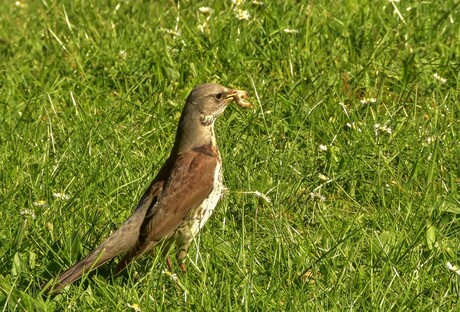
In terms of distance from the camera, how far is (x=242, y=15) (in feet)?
29.7

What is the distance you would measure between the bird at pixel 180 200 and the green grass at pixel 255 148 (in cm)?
13

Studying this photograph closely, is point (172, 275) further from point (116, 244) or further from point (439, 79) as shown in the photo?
point (439, 79)

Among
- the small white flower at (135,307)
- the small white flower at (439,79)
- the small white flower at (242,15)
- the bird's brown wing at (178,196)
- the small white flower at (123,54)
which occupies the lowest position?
the small white flower at (439,79)

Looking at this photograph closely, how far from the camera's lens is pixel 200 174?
6656 mm

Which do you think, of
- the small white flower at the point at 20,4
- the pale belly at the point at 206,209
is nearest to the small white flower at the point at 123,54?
the small white flower at the point at 20,4

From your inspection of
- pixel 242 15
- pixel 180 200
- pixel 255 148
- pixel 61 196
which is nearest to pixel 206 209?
pixel 180 200

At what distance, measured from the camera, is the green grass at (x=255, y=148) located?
20.5ft

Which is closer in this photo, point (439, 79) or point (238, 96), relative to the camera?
point (238, 96)

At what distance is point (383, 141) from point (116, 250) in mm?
2233

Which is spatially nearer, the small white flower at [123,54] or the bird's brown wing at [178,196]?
the bird's brown wing at [178,196]

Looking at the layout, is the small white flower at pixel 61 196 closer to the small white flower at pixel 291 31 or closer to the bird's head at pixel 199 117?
the bird's head at pixel 199 117

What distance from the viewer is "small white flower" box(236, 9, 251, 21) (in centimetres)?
903

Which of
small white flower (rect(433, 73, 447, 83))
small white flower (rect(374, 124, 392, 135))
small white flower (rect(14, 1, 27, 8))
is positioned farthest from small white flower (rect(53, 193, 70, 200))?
small white flower (rect(14, 1, 27, 8))

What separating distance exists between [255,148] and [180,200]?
51.8 inches
